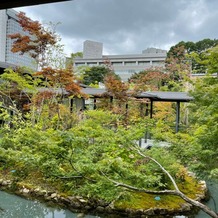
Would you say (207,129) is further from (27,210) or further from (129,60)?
(129,60)

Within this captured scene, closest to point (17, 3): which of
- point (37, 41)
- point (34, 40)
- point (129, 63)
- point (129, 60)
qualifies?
point (37, 41)

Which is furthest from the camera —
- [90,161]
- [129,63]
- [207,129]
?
[129,63]

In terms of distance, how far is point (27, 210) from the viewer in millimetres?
4848

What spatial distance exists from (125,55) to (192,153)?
32.3 metres

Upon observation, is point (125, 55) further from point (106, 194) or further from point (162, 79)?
point (106, 194)

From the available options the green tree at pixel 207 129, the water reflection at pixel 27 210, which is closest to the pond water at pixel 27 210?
the water reflection at pixel 27 210

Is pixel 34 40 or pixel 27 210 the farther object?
pixel 34 40

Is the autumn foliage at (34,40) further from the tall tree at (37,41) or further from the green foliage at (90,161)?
the green foliage at (90,161)

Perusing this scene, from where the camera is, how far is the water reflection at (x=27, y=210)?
469 cm

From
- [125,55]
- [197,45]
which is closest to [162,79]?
[197,45]

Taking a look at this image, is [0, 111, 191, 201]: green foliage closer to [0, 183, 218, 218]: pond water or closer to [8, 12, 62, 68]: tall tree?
[0, 183, 218, 218]: pond water

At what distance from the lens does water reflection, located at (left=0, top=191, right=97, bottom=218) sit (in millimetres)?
4686

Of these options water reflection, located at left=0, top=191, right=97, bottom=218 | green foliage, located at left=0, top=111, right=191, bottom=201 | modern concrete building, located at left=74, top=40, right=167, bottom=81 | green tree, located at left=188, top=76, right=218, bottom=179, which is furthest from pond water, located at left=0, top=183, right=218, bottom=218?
modern concrete building, located at left=74, top=40, right=167, bottom=81

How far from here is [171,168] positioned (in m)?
5.21
